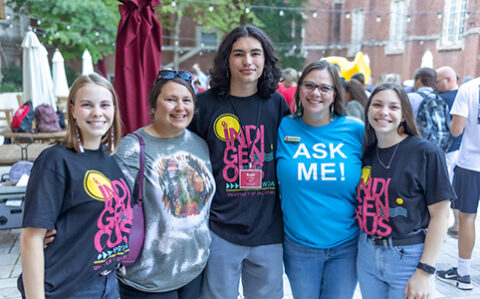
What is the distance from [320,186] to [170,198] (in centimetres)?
88

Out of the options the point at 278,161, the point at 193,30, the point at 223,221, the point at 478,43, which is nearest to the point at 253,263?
the point at 223,221

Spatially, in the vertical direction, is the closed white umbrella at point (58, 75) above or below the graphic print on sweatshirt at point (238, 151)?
above

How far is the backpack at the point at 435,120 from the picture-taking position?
4.94 metres

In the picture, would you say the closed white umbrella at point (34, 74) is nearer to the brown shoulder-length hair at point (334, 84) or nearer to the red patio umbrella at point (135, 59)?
the red patio umbrella at point (135, 59)

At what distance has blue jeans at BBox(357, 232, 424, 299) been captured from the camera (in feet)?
6.91

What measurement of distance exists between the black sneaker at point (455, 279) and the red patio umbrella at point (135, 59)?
3.50 metres

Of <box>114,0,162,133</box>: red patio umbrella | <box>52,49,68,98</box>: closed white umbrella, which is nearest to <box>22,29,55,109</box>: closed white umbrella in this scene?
<box>52,49,68,98</box>: closed white umbrella

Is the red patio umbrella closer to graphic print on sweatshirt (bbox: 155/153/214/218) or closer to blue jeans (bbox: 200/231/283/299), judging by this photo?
graphic print on sweatshirt (bbox: 155/153/214/218)

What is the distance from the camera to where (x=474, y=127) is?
394 cm

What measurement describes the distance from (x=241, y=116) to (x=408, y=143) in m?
1.00

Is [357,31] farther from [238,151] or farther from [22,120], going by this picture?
[238,151]

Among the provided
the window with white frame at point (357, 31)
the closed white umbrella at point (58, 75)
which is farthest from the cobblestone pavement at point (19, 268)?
the window with white frame at point (357, 31)

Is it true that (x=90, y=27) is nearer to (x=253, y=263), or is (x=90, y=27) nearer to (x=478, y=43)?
(x=478, y=43)

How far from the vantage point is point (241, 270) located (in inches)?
96.7
